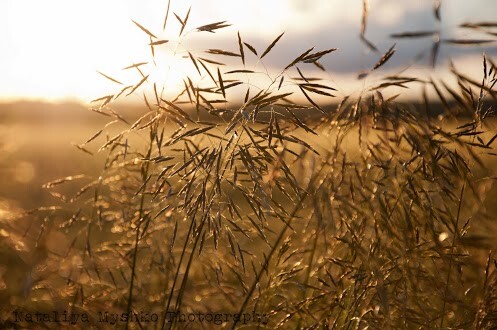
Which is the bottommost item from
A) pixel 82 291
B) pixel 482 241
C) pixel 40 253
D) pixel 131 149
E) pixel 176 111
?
pixel 82 291

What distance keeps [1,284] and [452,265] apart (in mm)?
1548

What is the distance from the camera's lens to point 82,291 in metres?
2.36

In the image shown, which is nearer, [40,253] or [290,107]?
[290,107]

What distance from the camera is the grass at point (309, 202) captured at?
1970 millimetres

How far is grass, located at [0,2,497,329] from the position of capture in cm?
197

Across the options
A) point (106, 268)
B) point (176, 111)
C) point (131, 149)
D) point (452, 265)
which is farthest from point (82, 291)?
point (452, 265)

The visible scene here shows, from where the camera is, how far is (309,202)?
6.97ft

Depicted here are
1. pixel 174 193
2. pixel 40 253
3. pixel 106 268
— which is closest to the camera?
pixel 174 193

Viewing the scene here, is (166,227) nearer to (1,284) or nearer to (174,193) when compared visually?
(174,193)

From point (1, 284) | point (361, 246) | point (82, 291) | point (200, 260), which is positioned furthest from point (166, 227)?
point (361, 246)

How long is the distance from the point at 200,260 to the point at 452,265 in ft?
3.15

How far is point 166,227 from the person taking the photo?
2525 millimetres

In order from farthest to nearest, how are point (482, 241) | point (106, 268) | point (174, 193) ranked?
1. point (106, 268)
2. point (174, 193)
3. point (482, 241)

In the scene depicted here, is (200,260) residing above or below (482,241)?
below
